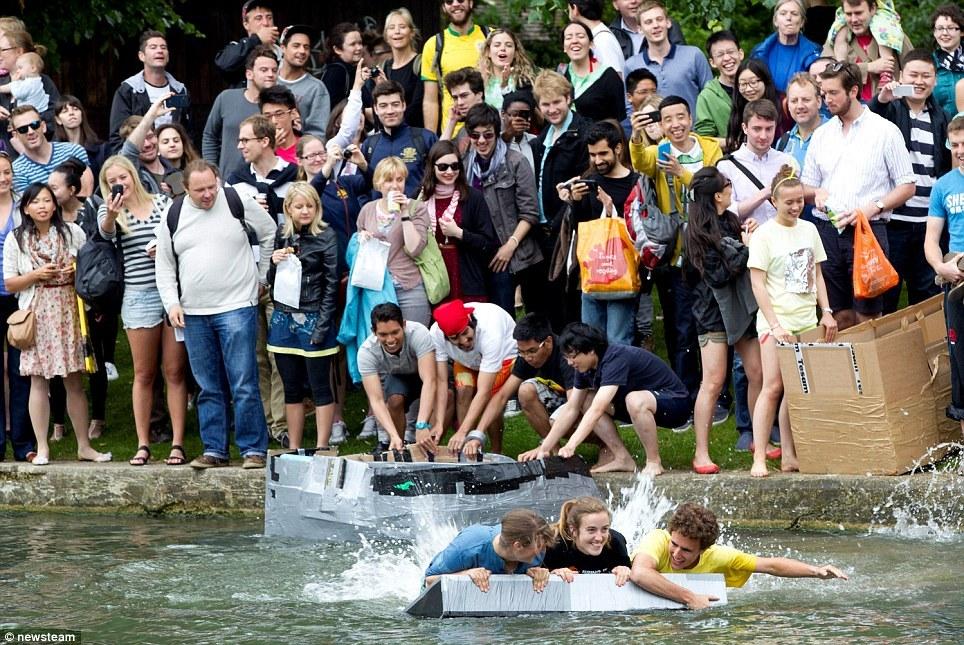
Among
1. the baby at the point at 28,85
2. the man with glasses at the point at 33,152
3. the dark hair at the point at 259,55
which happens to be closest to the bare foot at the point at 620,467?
the dark hair at the point at 259,55

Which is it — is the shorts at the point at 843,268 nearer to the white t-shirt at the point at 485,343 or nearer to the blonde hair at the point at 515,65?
the white t-shirt at the point at 485,343

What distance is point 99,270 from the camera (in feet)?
43.3

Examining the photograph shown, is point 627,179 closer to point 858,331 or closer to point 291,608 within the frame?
point 858,331

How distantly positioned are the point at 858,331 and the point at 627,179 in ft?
7.65

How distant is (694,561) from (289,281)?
4436mm

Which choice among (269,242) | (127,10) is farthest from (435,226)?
(127,10)

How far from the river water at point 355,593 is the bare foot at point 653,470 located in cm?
25

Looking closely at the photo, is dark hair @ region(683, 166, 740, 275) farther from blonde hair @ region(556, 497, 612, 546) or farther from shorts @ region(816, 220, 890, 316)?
blonde hair @ region(556, 497, 612, 546)

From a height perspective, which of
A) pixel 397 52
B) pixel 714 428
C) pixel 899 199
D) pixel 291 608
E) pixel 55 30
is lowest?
pixel 291 608

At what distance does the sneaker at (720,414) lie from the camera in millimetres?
13609

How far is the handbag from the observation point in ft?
44.1

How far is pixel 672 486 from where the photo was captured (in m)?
12.1

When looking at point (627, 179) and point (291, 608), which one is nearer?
point (291, 608)

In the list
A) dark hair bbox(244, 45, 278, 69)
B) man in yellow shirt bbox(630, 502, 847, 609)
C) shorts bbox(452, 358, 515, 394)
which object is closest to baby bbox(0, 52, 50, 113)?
dark hair bbox(244, 45, 278, 69)
